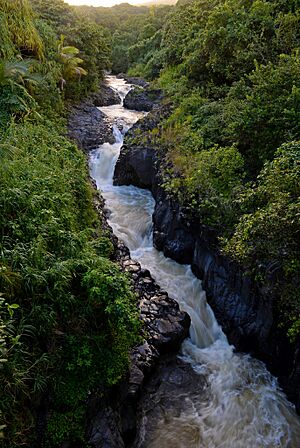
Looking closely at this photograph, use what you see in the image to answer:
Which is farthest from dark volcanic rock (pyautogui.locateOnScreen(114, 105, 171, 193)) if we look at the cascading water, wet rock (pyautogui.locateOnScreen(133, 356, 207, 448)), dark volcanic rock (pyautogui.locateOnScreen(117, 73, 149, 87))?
dark volcanic rock (pyautogui.locateOnScreen(117, 73, 149, 87))

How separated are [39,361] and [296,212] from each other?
4.14m

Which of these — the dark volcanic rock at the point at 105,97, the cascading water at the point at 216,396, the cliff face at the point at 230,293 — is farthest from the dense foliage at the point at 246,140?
the dark volcanic rock at the point at 105,97

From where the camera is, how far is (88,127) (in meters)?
16.3

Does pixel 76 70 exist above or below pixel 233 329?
above

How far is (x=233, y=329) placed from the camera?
737 cm

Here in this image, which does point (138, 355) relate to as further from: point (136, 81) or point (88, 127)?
point (136, 81)

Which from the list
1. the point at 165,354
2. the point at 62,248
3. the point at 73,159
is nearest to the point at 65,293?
the point at 62,248

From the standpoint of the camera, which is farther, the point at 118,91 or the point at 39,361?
the point at 118,91

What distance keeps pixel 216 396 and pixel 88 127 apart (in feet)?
43.6

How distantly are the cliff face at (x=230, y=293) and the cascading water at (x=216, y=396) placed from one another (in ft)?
0.78

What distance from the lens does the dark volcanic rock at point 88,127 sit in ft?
49.5

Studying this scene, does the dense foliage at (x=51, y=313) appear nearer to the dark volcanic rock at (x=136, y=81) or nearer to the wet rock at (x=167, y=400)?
the wet rock at (x=167, y=400)

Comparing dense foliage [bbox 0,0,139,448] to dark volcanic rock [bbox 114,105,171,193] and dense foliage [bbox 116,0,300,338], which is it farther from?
dark volcanic rock [bbox 114,105,171,193]

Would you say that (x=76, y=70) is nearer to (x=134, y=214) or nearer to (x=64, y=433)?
(x=134, y=214)
